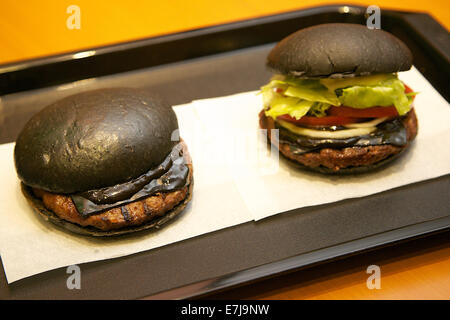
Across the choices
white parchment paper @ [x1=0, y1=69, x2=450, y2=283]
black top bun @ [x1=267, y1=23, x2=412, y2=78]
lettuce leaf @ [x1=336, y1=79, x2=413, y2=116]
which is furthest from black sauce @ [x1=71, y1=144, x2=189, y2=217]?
lettuce leaf @ [x1=336, y1=79, x2=413, y2=116]

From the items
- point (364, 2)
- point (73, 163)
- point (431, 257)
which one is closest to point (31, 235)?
point (73, 163)

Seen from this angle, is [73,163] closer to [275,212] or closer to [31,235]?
[31,235]

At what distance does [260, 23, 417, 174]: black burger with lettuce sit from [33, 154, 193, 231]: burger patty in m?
0.85

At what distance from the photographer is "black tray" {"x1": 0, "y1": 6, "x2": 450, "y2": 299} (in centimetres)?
271

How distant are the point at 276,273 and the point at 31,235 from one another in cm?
137

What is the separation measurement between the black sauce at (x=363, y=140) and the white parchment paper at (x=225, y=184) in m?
0.20

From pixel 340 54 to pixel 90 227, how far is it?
5.45 ft

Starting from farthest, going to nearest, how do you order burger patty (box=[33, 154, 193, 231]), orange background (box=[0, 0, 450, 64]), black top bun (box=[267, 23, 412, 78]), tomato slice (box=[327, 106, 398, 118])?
orange background (box=[0, 0, 450, 64]), tomato slice (box=[327, 106, 398, 118]), black top bun (box=[267, 23, 412, 78]), burger patty (box=[33, 154, 193, 231])

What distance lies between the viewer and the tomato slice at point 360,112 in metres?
3.16

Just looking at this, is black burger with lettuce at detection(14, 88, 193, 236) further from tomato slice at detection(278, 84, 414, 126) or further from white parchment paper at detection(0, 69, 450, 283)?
tomato slice at detection(278, 84, 414, 126)

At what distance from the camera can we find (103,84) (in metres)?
4.10

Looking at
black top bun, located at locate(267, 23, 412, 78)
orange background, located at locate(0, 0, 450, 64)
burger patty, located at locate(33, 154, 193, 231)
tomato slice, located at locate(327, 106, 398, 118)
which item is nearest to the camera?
burger patty, located at locate(33, 154, 193, 231)

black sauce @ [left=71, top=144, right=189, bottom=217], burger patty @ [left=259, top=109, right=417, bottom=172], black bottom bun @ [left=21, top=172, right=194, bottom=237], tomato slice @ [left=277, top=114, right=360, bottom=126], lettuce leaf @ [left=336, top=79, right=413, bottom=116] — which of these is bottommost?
black bottom bun @ [left=21, top=172, right=194, bottom=237]

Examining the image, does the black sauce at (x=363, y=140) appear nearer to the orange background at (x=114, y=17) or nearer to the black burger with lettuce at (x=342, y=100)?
the black burger with lettuce at (x=342, y=100)
